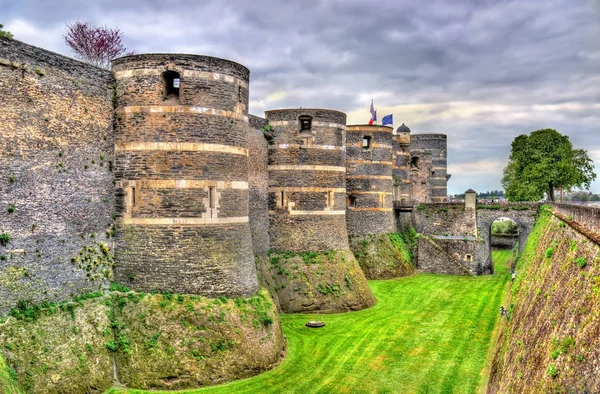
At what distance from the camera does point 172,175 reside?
19172mm

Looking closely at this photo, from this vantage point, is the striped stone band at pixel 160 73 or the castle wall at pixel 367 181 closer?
the striped stone band at pixel 160 73

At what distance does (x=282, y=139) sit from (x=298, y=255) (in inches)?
271

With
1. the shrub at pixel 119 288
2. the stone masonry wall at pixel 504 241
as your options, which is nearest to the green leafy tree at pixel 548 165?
the stone masonry wall at pixel 504 241

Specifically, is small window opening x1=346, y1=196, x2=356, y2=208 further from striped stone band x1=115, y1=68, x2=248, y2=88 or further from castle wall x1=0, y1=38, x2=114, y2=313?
castle wall x1=0, y1=38, x2=114, y2=313

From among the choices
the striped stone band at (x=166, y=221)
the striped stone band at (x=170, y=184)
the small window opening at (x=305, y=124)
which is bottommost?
the striped stone band at (x=166, y=221)

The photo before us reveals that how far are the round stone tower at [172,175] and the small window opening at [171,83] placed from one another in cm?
4

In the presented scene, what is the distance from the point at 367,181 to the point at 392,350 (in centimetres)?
2052

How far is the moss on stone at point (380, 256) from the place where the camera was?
40.2 m

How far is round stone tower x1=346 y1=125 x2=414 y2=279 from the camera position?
40.8 m

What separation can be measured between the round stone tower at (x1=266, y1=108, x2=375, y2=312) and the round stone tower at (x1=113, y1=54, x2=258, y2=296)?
1044cm

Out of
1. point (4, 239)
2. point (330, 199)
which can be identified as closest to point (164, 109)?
point (4, 239)

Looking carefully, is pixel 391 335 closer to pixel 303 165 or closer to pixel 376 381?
pixel 376 381

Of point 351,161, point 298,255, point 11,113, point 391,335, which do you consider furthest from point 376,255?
point 11,113

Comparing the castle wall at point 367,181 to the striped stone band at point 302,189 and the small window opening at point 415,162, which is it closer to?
the striped stone band at point 302,189
